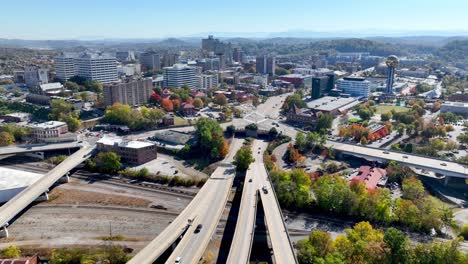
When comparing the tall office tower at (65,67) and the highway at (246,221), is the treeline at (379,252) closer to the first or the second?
the highway at (246,221)

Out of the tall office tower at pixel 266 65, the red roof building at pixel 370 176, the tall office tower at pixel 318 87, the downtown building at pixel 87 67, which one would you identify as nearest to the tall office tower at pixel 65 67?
the downtown building at pixel 87 67

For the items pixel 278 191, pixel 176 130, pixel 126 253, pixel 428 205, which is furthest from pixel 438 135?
pixel 126 253

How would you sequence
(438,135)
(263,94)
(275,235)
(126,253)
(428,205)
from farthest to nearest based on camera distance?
(263,94) → (438,135) → (428,205) → (126,253) → (275,235)

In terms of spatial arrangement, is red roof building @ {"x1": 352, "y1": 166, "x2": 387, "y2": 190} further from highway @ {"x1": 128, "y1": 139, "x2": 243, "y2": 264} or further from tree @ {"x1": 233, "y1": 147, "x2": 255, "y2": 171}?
highway @ {"x1": 128, "y1": 139, "x2": 243, "y2": 264}

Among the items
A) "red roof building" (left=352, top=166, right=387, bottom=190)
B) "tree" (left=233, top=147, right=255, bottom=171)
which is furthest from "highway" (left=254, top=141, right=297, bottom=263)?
"red roof building" (left=352, top=166, right=387, bottom=190)

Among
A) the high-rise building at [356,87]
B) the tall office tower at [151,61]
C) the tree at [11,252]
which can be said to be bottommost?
the tree at [11,252]

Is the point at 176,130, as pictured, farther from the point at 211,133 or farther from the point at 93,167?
the point at 93,167

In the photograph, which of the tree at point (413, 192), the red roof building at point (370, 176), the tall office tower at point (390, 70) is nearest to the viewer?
the tree at point (413, 192)
